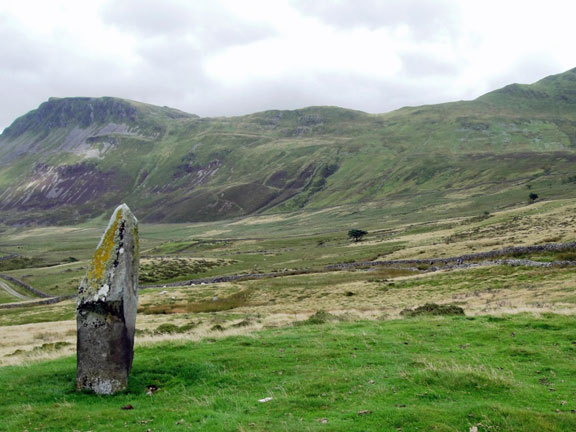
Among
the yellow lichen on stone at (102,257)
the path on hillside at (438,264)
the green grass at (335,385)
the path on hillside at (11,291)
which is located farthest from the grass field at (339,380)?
the path on hillside at (11,291)

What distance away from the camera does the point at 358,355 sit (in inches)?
655

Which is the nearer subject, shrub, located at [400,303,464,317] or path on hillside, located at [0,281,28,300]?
shrub, located at [400,303,464,317]

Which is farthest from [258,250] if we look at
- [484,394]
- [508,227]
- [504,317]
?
[484,394]

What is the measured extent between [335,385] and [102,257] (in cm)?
969

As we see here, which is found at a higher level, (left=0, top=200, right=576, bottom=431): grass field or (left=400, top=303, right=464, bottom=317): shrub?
(left=0, top=200, right=576, bottom=431): grass field

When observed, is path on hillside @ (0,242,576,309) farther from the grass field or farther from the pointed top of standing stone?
the pointed top of standing stone

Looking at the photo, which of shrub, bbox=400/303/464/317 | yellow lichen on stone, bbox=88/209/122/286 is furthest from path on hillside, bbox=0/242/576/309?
yellow lichen on stone, bbox=88/209/122/286

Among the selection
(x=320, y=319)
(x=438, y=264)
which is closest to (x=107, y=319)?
(x=320, y=319)

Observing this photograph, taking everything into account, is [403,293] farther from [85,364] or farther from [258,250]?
[258,250]

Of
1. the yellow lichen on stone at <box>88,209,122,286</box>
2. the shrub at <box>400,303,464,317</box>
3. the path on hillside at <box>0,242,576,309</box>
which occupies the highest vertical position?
the yellow lichen on stone at <box>88,209,122,286</box>

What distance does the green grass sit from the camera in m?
10.5

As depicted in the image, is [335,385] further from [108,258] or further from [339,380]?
[108,258]

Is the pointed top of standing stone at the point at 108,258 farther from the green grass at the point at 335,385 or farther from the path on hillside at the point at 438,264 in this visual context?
the path on hillside at the point at 438,264

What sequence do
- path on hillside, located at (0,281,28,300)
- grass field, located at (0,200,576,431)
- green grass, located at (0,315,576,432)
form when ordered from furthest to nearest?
path on hillside, located at (0,281,28,300) < grass field, located at (0,200,576,431) < green grass, located at (0,315,576,432)
